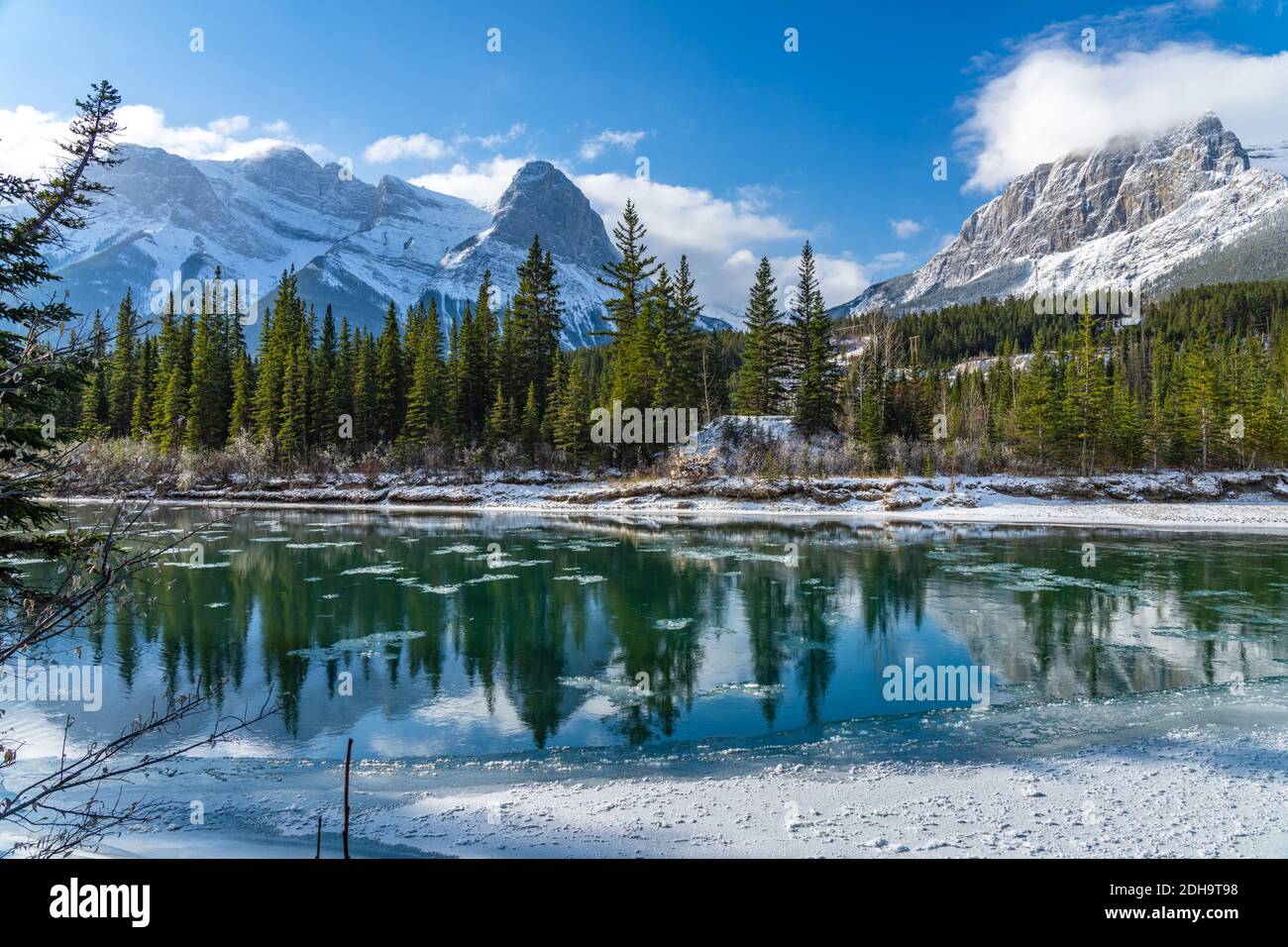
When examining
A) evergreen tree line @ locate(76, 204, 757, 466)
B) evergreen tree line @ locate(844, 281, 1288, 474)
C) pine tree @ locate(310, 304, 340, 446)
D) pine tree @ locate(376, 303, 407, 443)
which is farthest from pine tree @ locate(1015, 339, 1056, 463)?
pine tree @ locate(310, 304, 340, 446)

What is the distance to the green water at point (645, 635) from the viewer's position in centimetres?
1038

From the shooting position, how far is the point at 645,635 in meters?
15.2

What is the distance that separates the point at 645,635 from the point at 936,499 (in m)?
34.3

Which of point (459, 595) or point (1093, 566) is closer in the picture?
point (459, 595)

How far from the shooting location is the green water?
10.4 metres

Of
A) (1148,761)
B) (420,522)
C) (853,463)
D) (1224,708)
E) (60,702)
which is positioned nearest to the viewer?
(1148,761)

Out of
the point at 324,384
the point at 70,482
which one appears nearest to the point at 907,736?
the point at 70,482

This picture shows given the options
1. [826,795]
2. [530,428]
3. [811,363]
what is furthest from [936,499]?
[826,795]

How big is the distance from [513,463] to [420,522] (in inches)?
689

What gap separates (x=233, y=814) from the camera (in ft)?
23.6

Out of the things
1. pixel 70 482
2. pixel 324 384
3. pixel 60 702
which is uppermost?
pixel 324 384

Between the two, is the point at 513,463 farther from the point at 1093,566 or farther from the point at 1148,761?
the point at 1148,761

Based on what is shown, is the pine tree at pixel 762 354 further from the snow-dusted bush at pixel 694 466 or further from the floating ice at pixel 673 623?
the floating ice at pixel 673 623

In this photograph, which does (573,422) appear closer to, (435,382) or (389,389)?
(435,382)
